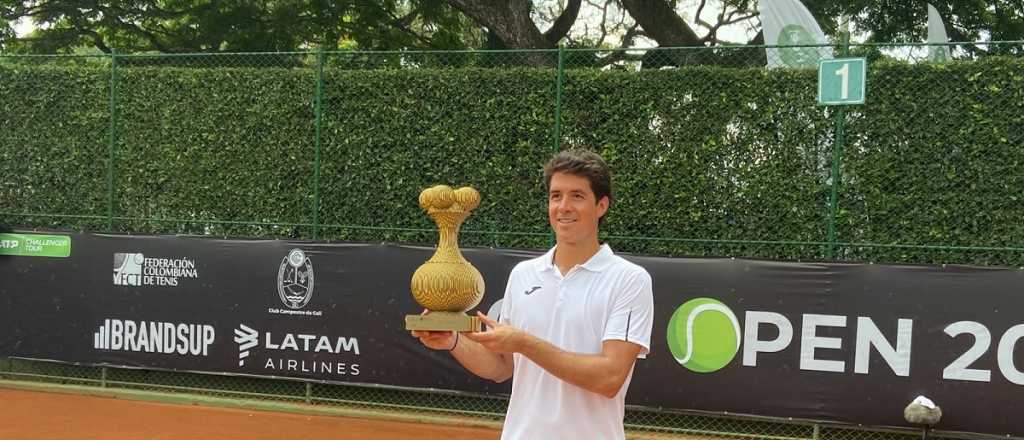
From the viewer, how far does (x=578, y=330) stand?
2.70m

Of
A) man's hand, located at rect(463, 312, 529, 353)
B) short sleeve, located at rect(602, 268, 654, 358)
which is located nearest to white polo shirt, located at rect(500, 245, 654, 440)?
short sleeve, located at rect(602, 268, 654, 358)

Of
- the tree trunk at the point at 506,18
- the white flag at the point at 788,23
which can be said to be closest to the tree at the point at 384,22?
the tree trunk at the point at 506,18

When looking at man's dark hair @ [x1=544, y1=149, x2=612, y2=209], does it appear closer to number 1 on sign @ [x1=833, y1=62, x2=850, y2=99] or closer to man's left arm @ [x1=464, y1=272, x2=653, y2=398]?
man's left arm @ [x1=464, y1=272, x2=653, y2=398]

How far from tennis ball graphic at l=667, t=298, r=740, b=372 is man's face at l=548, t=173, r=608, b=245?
545cm

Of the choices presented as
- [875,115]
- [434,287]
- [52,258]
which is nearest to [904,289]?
[875,115]

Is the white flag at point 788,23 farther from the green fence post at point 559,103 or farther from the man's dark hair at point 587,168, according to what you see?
the man's dark hair at point 587,168

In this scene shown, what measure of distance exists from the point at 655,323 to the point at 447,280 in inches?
210

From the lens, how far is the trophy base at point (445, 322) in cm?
285

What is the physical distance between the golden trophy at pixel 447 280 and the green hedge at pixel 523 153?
17.6 ft

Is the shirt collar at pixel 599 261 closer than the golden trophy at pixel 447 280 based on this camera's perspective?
Yes

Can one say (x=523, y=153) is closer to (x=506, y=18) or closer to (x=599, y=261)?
(x=599, y=261)

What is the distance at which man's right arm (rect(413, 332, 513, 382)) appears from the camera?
286 cm

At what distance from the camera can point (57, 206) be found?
33.3 feet

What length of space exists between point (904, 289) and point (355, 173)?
4.54 meters
